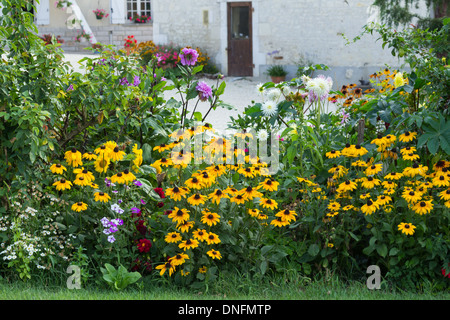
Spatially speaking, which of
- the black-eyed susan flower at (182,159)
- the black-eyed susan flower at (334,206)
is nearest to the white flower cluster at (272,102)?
the black-eyed susan flower at (182,159)

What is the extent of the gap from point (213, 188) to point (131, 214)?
0.53 metres

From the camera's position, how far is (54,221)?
12.4 ft

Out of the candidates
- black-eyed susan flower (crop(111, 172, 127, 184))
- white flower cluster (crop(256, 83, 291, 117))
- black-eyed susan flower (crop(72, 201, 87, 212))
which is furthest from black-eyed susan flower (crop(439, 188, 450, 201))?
black-eyed susan flower (crop(72, 201, 87, 212))

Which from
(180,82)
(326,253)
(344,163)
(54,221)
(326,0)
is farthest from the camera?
(326,0)

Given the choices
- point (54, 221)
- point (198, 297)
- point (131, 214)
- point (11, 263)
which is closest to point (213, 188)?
point (131, 214)

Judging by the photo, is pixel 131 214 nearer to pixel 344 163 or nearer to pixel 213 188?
pixel 213 188

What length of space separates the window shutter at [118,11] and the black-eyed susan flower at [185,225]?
13.9m

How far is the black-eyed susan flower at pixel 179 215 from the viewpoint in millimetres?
3324

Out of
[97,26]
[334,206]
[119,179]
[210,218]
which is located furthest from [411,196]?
[97,26]

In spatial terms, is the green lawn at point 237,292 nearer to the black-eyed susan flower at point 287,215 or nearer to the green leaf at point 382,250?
the green leaf at point 382,250

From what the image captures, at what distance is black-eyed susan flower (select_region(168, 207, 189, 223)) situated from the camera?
3.32 meters

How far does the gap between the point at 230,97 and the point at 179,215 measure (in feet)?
27.5

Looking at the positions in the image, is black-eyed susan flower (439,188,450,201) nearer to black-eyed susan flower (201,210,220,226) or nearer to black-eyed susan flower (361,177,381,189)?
black-eyed susan flower (361,177,381,189)

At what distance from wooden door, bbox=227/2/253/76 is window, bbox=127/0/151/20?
284 centimetres
